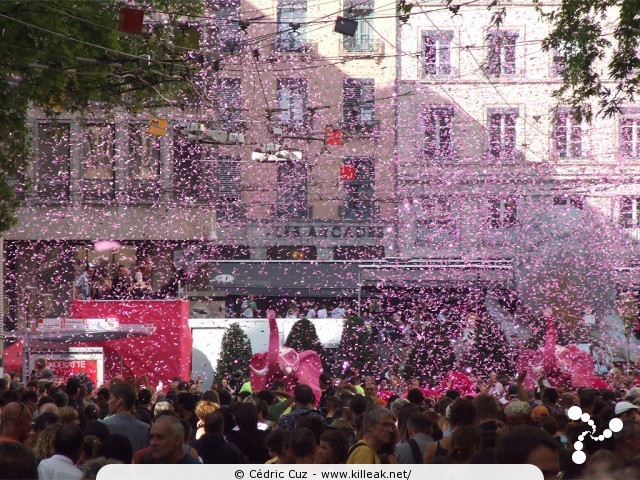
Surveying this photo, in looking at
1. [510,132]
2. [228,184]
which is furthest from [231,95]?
[510,132]

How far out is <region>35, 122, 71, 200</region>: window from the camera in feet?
112

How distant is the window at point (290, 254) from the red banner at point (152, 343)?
41.0 ft

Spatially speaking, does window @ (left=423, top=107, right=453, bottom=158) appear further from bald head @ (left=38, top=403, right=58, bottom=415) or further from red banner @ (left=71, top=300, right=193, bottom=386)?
bald head @ (left=38, top=403, right=58, bottom=415)

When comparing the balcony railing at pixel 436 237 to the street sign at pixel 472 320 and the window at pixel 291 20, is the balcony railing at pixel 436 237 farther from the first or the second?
the street sign at pixel 472 320

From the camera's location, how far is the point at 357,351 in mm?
26375

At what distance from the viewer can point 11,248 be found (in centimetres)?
3434

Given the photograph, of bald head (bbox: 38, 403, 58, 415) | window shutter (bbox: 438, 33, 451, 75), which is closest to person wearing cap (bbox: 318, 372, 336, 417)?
bald head (bbox: 38, 403, 58, 415)

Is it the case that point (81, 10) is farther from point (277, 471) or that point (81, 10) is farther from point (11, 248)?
point (11, 248)

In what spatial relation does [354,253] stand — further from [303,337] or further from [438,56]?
[303,337]

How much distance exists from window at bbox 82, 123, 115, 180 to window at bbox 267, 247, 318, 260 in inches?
232

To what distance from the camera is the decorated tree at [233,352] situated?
982 inches

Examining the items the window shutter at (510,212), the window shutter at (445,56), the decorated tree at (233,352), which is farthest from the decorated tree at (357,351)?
the window shutter at (445,56)

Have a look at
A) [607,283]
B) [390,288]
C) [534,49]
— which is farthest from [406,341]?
[534,49]

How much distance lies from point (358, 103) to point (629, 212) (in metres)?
8.66
